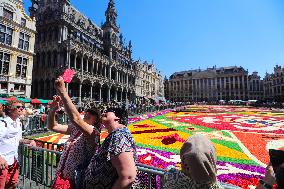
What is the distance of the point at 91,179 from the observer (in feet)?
7.81

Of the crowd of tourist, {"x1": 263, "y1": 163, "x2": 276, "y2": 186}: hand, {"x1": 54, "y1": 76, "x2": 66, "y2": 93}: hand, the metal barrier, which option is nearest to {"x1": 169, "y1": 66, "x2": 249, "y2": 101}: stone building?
the metal barrier

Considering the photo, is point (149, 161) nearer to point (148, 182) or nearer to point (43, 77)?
point (148, 182)

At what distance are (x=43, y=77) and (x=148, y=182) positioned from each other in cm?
3266

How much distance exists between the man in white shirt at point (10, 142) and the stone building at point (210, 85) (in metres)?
108

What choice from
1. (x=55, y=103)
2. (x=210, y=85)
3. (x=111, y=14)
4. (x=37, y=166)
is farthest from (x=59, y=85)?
(x=210, y=85)

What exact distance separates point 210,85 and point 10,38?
95.7 m

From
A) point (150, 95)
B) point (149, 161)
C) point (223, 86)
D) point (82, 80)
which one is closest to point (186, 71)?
point (223, 86)

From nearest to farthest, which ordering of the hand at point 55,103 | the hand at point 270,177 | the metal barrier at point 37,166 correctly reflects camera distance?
the hand at point 270,177 < the hand at point 55,103 < the metal barrier at point 37,166

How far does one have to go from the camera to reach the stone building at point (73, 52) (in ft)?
105

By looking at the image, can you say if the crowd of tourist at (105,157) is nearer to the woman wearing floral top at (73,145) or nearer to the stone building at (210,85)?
the woman wearing floral top at (73,145)

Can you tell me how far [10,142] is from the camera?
12.6ft

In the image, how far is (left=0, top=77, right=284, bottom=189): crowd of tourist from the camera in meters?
1.75

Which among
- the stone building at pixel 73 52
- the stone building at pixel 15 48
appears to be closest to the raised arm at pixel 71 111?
the stone building at pixel 15 48

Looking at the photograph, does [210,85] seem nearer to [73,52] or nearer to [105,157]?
[73,52]
